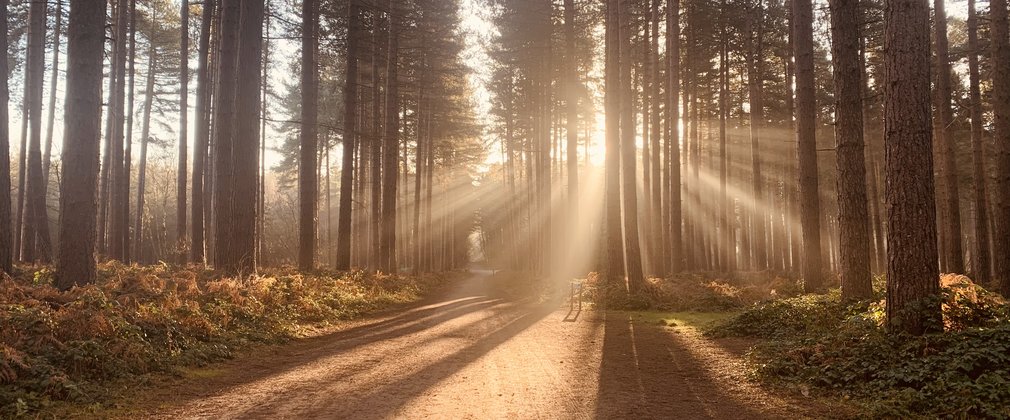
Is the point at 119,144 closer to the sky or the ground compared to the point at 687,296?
closer to the sky

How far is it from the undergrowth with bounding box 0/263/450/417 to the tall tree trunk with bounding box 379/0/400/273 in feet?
31.8

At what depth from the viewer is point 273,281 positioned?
12.9 m

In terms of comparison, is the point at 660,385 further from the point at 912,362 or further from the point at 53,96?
the point at 53,96

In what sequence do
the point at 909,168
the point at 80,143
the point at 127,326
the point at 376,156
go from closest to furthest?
the point at 909,168, the point at 127,326, the point at 80,143, the point at 376,156

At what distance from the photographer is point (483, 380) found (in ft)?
23.0

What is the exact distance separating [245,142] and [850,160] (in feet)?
42.5

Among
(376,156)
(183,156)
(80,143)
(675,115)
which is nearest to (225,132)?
(80,143)

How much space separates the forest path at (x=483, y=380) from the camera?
222 inches

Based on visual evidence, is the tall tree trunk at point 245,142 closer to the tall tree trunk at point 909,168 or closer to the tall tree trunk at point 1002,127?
the tall tree trunk at point 909,168

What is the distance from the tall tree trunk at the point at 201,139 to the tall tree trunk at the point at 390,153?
21.2 ft

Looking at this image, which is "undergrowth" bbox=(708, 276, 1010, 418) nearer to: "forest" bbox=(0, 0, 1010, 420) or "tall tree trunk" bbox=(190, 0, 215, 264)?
"forest" bbox=(0, 0, 1010, 420)

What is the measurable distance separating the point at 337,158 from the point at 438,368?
41810mm

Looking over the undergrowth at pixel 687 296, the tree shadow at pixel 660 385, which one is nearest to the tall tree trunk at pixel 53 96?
the undergrowth at pixel 687 296

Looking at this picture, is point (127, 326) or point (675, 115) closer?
point (127, 326)
